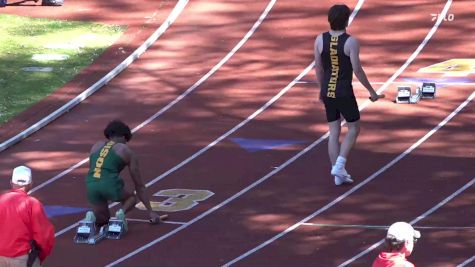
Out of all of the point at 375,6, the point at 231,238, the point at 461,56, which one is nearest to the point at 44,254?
A: the point at 231,238

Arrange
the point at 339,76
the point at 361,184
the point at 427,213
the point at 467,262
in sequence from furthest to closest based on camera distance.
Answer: the point at 361,184 → the point at 339,76 → the point at 427,213 → the point at 467,262

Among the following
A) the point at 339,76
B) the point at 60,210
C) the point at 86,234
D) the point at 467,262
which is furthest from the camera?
the point at 60,210

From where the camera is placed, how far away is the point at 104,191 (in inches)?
524

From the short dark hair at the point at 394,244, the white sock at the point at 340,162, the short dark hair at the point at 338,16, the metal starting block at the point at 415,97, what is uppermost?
the short dark hair at the point at 338,16

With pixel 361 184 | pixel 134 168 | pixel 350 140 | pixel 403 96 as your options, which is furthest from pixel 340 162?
pixel 403 96

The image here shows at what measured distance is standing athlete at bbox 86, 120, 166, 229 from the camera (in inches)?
524

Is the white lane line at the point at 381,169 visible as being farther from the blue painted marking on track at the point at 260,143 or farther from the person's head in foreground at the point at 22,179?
the person's head in foreground at the point at 22,179

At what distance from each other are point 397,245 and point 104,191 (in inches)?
230

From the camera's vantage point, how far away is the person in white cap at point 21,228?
995cm

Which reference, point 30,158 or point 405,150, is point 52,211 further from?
point 405,150

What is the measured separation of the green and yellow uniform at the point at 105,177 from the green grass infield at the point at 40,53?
4709 millimetres

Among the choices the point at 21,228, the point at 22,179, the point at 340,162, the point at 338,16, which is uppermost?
the point at 338,16

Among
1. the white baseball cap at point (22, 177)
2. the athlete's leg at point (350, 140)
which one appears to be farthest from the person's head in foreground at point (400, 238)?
the athlete's leg at point (350, 140)

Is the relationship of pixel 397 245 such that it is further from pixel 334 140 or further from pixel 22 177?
pixel 334 140
